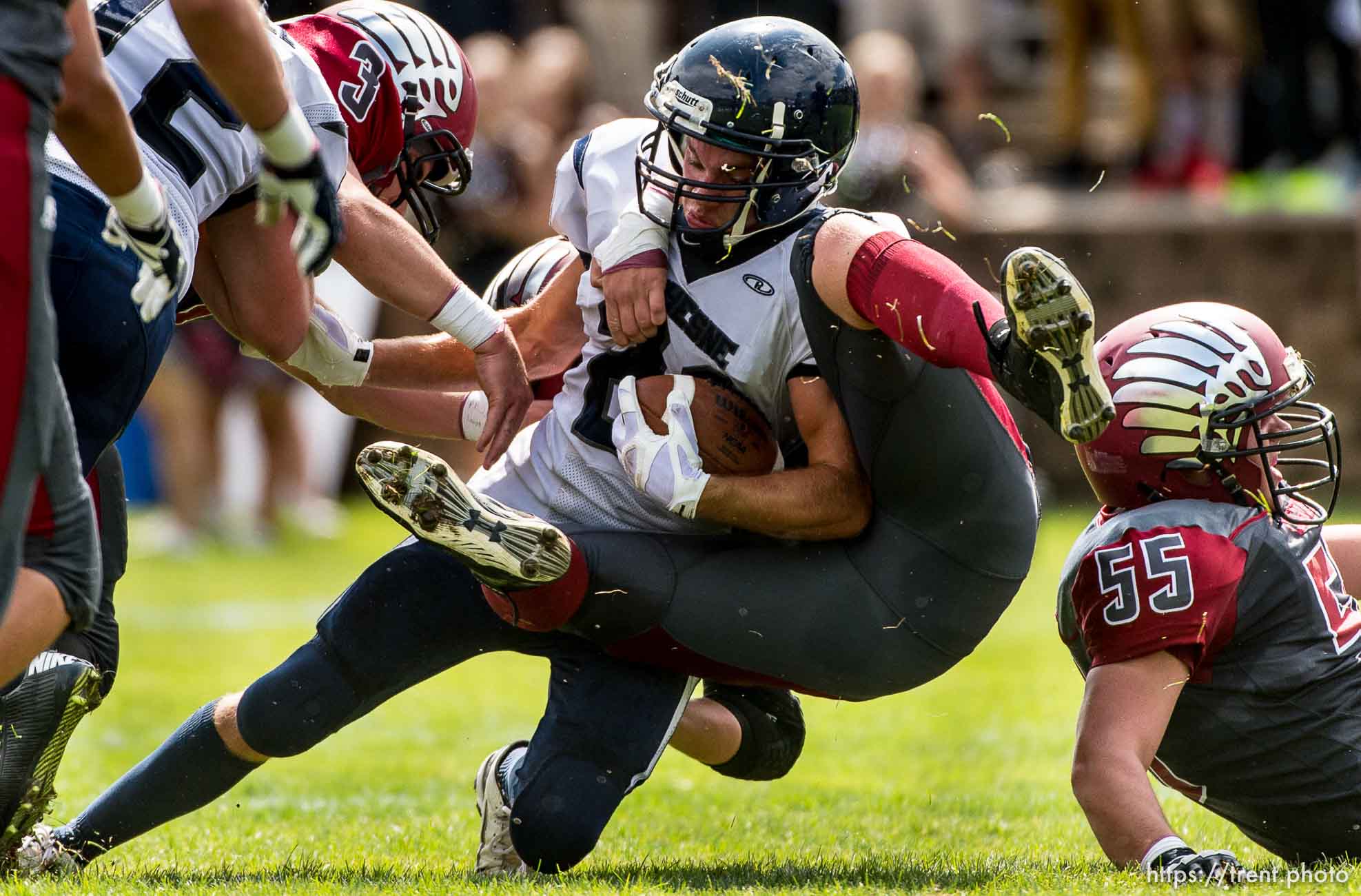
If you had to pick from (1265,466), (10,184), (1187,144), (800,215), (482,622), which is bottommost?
(1187,144)

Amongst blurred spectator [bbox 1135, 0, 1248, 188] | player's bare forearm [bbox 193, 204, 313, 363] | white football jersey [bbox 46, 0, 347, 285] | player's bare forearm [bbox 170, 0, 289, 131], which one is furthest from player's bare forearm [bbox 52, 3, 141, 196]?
blurred spectator [bbox 1135, 0, 1248, 188]

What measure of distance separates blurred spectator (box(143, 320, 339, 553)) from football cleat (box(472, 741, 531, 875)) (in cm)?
591

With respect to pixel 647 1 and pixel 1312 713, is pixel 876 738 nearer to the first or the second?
pixel 1312 713

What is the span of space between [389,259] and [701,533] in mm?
796

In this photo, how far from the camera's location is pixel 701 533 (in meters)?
3.54

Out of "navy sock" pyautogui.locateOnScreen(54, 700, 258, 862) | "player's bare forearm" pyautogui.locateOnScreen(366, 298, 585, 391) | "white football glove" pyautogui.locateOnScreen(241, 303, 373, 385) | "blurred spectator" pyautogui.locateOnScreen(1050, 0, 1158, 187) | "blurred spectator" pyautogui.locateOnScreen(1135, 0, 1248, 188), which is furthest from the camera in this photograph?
"blurred spectator" pyautogui.locateOnScreen(1050, 0, 1158, 187)

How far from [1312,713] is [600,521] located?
1368mm

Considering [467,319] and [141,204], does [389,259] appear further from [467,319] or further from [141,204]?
[141,204]

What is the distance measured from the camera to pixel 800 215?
342cm

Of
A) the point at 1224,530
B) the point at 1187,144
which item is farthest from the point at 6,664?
the point at 1187,144

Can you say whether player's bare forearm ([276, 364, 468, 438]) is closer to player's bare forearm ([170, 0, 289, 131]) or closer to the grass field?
the grass field

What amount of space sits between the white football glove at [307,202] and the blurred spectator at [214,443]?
21.2ft

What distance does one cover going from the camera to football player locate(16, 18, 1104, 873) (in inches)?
129

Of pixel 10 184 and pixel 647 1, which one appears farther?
pixel 647 1
